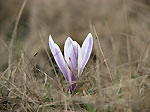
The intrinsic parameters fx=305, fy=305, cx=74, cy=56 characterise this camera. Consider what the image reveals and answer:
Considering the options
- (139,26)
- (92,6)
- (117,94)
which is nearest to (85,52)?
(117,94)

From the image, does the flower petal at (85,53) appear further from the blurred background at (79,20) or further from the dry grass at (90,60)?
the blurred background at (79,20)

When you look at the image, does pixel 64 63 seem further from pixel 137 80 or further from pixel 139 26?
pixel 139 26

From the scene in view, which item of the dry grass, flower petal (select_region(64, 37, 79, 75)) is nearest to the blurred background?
the dry grass

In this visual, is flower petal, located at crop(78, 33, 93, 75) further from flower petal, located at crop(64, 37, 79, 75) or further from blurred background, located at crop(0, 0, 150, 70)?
blurred background, located at crop(0, 0, 150, 70)

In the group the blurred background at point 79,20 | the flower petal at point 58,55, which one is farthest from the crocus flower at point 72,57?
the blurred background at point 79,20

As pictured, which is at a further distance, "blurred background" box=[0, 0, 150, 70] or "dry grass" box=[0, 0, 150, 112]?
"blurred background" box=[0, 0, 150, 70]
